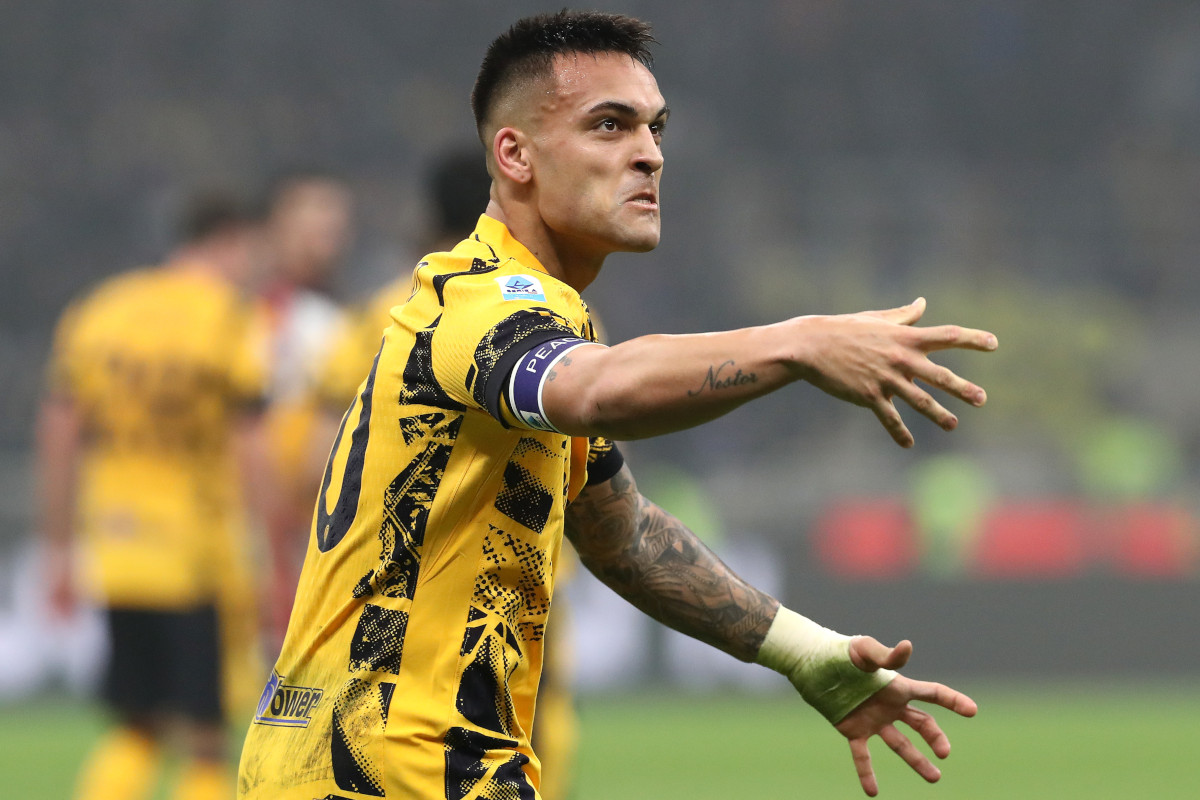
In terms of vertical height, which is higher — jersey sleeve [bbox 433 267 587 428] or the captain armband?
jersey sleeve [bbox 433 267 587 428]

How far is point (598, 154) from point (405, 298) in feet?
7.59

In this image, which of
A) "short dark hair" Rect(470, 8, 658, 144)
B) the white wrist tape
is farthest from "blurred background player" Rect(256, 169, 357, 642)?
"short dark hair" Rect(470, 8, 658, 144)

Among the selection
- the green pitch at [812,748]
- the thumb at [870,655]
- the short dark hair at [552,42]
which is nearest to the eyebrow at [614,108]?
the short dark hair at [552,42]

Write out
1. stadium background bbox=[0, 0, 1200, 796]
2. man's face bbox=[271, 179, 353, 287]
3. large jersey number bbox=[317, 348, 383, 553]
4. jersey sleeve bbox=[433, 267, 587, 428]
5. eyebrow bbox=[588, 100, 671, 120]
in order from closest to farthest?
jersey sleeve bbox=[433, 267, 587, 428], large jersey number bbox=[317, 348, 383, 553], eyebrow bbox=[588, 100, 671, 120], man's face bbox=[271, 179, 353, 287], stadium background bbox=[0, 0, 1200, 796]

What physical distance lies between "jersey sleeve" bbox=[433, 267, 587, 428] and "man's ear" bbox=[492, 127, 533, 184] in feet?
1.07

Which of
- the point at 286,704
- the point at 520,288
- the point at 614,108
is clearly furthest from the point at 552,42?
the point at 286,704

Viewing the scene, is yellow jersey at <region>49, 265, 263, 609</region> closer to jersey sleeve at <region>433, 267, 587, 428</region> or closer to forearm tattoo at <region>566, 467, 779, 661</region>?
forearm tattoo at <region>566, 467, 779, 661</region>

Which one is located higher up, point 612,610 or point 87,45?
point 87,45

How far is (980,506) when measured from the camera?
1277 centimetres

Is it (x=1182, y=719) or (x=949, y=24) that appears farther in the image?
(x=949, y=24)

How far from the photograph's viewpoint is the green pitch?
8461 mm

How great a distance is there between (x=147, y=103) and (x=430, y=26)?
316cm

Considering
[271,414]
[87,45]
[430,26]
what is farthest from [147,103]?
[271,414]

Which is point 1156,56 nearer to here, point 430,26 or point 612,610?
point 430,26
